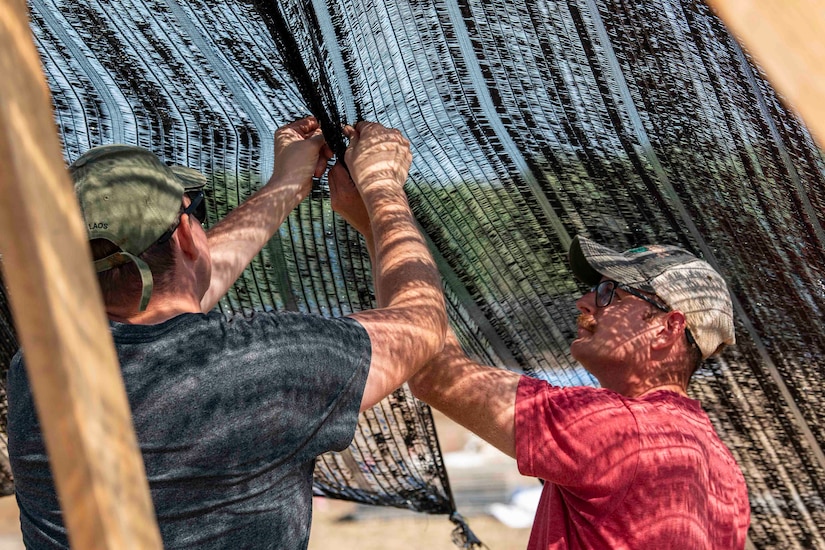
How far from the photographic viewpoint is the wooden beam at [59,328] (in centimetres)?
46

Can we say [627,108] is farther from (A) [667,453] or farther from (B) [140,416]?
(B) [140,416]

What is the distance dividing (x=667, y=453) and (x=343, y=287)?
80cm

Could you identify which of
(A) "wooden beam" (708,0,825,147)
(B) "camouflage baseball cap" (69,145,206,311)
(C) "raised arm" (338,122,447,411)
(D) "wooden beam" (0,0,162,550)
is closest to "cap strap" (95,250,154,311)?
(B) "camouflage baseball cap" (69,145,206,311)

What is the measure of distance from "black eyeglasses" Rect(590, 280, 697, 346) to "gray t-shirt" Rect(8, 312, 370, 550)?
64cm

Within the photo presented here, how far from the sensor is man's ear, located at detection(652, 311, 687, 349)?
145cm

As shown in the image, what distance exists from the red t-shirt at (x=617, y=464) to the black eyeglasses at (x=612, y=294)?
201mm

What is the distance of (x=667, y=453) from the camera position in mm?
1260

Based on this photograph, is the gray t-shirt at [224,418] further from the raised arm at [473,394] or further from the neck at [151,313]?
the raised arm at [473,394]

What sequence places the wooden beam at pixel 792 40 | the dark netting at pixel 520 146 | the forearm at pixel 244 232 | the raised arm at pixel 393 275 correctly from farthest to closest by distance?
the dark netting at pixel 520 146, the forearm at pixel 244 232, the raised arm at pixel 393 275, the wooden beam at pixel 792 40

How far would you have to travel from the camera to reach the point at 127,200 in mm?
990

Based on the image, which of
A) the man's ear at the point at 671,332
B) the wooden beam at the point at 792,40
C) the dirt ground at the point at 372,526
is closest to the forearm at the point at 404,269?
the man's ear at the point at 671,332

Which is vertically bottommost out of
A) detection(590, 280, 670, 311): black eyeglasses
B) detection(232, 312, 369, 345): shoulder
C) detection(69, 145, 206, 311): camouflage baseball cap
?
detection(590, 280, 670, 311): black eyeglasses

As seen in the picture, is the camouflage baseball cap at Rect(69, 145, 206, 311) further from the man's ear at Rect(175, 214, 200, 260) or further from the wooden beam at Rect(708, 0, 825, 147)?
the wooden beam at Rect(708, 0, 825, 147)

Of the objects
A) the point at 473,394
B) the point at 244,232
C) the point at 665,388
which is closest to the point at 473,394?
the point at 473,394
